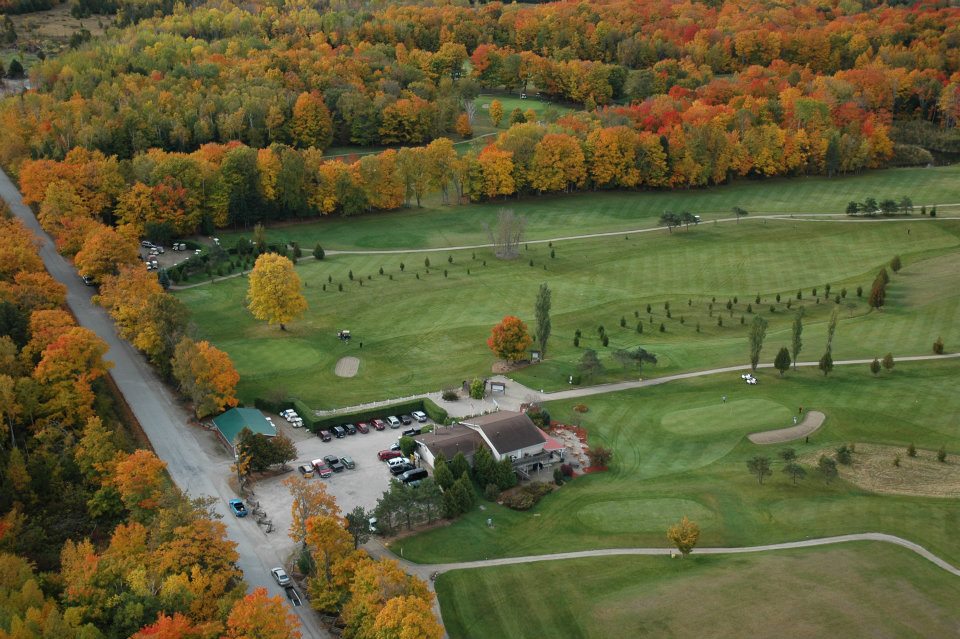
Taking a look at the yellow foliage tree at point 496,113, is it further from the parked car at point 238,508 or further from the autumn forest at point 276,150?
the parked car at point 238,508

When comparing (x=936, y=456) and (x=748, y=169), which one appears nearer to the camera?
(x=936, y=456)

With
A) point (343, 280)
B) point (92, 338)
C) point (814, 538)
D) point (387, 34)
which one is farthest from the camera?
point (387, 34)

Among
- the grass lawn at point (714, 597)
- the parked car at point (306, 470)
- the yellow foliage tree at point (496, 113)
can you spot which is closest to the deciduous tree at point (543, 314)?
the parked car at point (306, 470)

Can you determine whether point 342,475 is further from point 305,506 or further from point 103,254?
point 103,254

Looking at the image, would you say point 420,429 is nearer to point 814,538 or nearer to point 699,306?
point 814,538

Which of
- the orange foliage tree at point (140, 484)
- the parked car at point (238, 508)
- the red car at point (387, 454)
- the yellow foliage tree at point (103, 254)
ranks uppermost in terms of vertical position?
the yellow foliage tree at point (103, 254)

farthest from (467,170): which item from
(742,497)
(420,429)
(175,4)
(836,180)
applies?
(175,4)
